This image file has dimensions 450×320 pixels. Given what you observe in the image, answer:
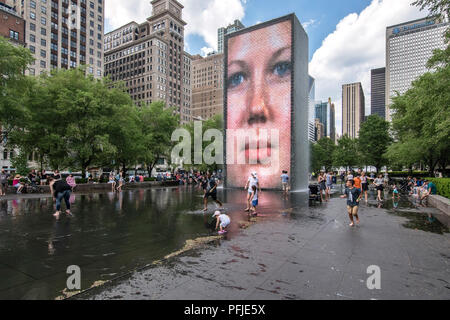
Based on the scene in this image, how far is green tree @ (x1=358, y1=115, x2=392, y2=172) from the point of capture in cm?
4672

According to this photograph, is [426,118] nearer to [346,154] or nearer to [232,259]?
[232,259]

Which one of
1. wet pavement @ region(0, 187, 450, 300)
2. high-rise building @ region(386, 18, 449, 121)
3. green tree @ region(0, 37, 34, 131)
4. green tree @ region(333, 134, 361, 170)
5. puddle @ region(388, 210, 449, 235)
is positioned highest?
high-rise building @ region(386, 18, 449, 121)

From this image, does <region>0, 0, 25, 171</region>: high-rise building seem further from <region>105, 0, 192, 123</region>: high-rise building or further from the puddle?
the puddle

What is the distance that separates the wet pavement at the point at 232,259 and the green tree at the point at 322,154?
66.5 m

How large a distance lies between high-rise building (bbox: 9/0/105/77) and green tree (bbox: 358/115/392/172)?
6423cm

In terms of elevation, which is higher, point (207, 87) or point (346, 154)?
point (207, 87)

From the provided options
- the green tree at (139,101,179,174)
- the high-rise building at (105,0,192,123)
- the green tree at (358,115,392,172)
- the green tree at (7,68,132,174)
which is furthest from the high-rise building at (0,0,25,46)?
the green tree at (358,115,392,172)

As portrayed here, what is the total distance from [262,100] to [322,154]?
55659mm

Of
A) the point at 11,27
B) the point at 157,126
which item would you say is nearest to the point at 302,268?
the point at 157,126

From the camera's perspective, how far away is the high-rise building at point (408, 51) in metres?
120

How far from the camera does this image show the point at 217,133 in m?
44.3

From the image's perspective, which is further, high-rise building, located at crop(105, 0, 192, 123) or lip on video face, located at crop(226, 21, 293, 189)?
high-rise building, located at crop(105, 0, 192, 123)

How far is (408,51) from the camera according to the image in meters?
124

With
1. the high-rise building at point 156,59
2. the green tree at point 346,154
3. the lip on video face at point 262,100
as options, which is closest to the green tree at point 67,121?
the lip on video face at point 262,100
